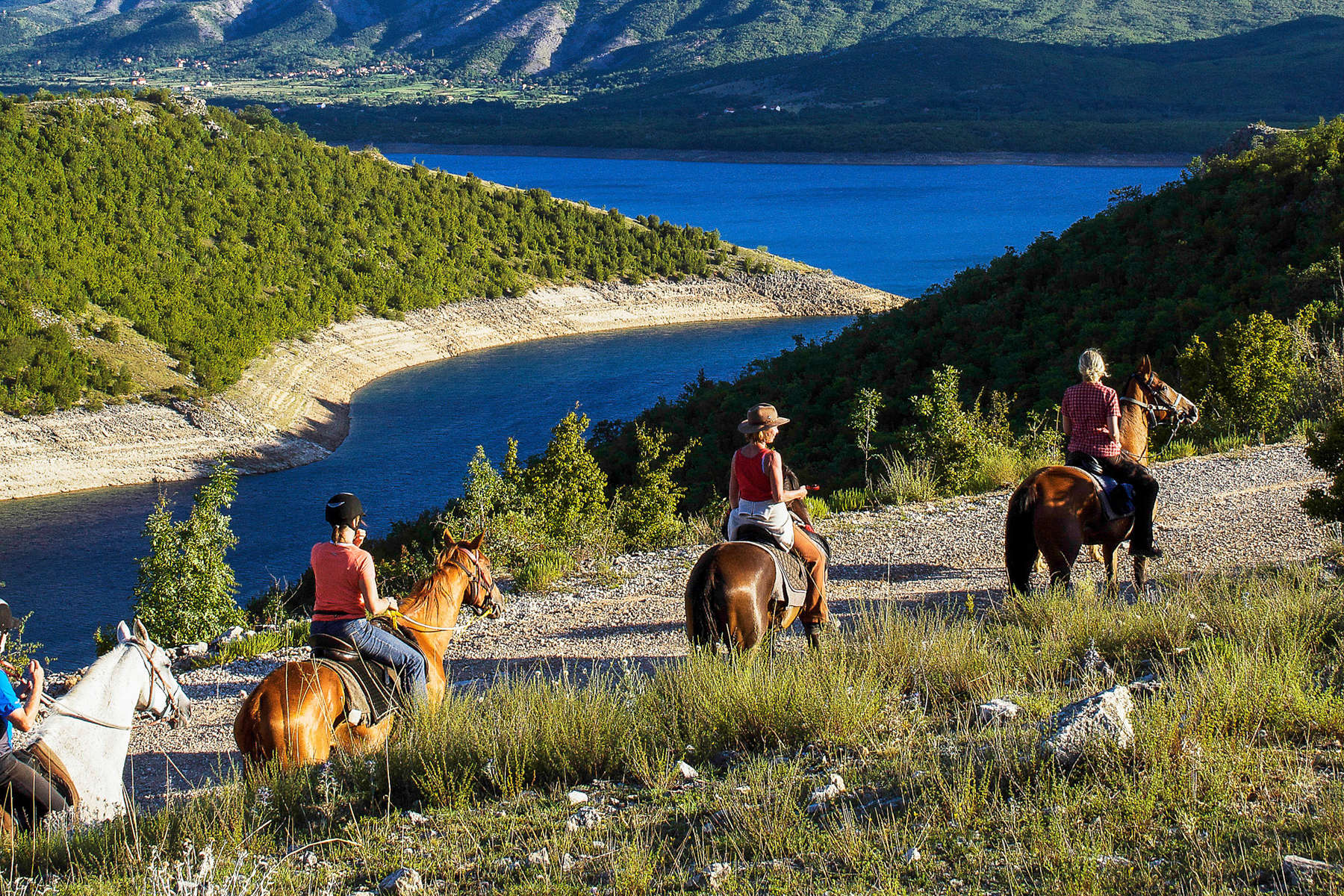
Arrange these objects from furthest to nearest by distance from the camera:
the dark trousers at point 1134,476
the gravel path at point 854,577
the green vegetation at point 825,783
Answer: the dark trousers at point 1134,476
the gravel path at point 854,577
the green vegetation at point 825,783

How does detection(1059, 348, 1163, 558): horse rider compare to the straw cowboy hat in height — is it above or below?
below

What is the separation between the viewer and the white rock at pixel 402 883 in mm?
4332

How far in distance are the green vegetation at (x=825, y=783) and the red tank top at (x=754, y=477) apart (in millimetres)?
1426

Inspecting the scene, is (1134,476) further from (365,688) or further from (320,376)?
(320,376)

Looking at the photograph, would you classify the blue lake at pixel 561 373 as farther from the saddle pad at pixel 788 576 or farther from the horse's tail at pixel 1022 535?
the horse's tail at pixel 1022 535

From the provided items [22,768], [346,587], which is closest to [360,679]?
[346,587]

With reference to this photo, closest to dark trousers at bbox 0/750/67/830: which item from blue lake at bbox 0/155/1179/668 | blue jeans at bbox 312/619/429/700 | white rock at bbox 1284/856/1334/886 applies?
blue jeans at bbox 312/619/429/700

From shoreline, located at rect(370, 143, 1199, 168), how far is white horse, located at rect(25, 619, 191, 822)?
4884 inches

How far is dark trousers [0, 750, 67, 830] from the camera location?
532cm

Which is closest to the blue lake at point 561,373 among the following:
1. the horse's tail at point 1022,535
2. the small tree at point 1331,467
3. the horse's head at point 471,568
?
the horse's head at point 471,568

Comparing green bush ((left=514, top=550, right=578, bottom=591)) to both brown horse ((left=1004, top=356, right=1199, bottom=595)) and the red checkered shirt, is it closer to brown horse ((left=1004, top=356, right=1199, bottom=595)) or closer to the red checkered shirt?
brown horse ((left=1004, top=356, right=1199, bottom=595))

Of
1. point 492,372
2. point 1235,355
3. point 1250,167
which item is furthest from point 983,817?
point 492,372

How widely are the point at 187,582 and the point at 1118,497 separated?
924 centimetres

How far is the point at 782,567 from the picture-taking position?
7508mm
